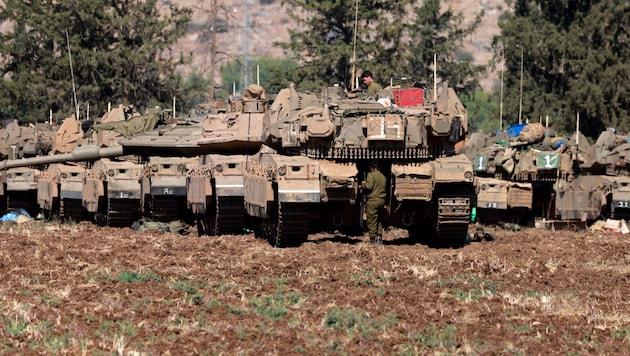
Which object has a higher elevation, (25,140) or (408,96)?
(408,96)

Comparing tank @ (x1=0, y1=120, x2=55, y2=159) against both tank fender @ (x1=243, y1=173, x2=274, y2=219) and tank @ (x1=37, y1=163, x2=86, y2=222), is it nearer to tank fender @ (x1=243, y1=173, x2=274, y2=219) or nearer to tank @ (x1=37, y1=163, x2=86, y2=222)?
tank @ (x1=37, y1=163, x2=86, y2=222)

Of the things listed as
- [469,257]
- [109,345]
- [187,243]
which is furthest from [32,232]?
[109,345]

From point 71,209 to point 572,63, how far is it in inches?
1290

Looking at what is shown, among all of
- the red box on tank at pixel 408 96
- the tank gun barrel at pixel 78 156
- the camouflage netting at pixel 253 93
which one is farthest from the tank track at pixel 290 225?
the camouflage netting at pixel 253 93

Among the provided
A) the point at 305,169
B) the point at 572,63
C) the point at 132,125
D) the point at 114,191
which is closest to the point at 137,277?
the point at 305,169

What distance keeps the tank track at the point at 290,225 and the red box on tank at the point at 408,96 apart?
11.2 feet

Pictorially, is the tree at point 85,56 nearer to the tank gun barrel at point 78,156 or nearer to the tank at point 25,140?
the tank at point 25,140

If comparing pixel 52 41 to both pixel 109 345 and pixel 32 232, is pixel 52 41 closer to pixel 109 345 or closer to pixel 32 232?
pixel 32 232

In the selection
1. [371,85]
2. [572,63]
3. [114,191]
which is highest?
[572,63]

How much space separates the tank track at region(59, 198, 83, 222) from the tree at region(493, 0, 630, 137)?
29.4 m

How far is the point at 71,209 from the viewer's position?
Result: 27125 mm

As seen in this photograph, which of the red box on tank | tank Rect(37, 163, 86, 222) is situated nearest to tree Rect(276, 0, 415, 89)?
tank Rect(37, 163, 86, 222)

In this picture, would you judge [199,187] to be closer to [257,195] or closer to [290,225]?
[257,195]

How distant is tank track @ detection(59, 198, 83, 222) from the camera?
26922 mm
